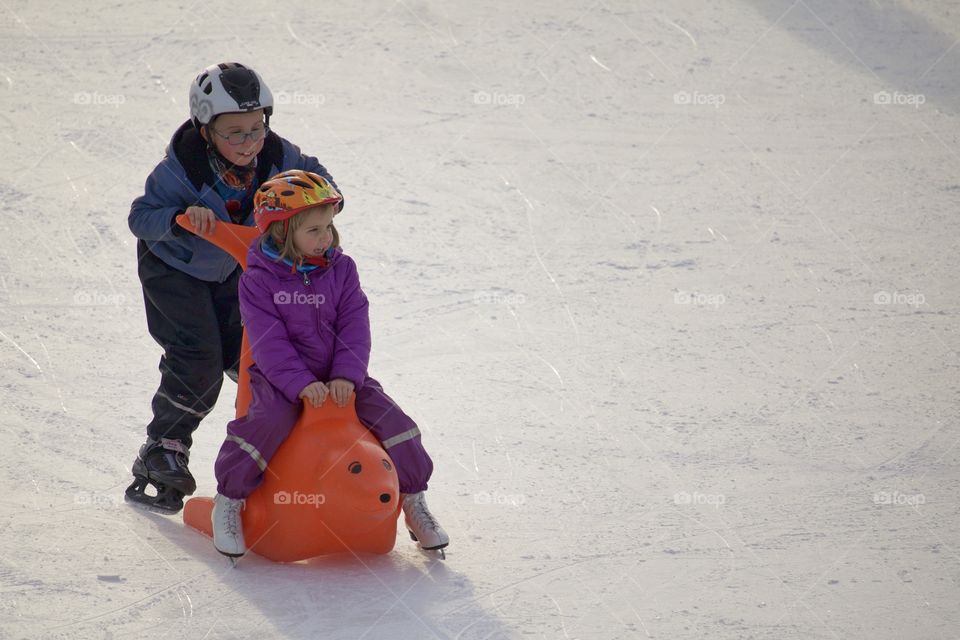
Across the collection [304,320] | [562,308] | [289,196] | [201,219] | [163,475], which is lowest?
[562,308]

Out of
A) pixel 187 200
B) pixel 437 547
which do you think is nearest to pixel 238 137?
pixel 187 200

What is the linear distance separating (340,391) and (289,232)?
0.58 metres

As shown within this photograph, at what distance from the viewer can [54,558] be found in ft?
14.0

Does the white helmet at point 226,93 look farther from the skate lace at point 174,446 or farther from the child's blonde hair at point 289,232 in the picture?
the skate lace at point 174,446

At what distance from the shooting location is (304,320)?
4.32m

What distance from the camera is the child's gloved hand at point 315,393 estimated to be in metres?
4.17

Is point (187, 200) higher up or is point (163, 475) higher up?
point (187, 200)

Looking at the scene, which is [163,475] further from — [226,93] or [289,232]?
[226,93]

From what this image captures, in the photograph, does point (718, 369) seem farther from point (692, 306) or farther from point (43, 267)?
point (43, 267)

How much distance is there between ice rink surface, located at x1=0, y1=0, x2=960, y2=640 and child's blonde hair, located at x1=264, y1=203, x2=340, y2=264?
1083 mm

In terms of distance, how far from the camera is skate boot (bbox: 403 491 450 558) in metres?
4.38

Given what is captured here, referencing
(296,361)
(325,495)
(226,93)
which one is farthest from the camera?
(226,93)

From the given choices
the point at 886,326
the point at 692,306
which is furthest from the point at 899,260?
the point at 692,306

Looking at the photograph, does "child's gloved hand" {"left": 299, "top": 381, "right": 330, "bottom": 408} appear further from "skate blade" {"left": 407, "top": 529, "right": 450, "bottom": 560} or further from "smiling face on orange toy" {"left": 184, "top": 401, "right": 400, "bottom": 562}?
"skate blade" {"left": 407, "top": 529, "right": 450, "bottom": 560}
